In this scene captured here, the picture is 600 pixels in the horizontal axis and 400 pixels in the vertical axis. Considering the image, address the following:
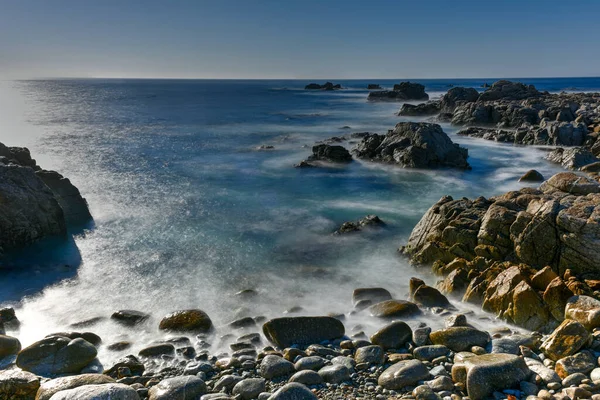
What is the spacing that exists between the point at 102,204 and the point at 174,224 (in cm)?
504

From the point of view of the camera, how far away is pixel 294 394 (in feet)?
19.6

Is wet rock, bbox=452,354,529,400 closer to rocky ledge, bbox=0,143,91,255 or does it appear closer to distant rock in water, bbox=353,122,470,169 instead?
rocky ledge, bbox=0,143,91,255

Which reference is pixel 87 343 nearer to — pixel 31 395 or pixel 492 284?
pixel 31 395

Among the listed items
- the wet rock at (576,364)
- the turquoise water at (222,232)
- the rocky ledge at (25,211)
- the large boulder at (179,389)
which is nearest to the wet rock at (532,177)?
the turquoise water at (222,232)

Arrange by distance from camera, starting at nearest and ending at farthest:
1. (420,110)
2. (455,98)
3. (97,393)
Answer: (97,393) < (455,98) < (420,110)

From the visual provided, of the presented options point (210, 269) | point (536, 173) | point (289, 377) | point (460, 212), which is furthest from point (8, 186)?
point (536, 173)

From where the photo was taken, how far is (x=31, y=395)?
21.3 feet

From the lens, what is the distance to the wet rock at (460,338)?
7422 mm

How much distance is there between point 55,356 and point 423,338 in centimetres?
661

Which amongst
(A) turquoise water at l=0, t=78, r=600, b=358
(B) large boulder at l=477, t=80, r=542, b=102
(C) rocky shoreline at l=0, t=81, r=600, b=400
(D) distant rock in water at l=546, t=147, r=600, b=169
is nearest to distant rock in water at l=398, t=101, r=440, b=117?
(B) large boulder at l=477, t=80, r=542, b=102

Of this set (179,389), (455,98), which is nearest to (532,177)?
(179,389)

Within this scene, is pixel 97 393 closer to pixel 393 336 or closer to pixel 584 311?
pixel 393 336

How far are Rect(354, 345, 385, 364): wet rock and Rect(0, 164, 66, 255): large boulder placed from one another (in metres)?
11.7

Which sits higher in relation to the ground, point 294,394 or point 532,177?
point 532,177
